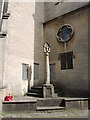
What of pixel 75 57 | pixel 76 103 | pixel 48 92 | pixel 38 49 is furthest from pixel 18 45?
pixel 76 103

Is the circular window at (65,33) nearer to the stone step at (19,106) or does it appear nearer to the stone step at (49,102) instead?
the stone step at (49,102)

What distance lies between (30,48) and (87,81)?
4.79 metres

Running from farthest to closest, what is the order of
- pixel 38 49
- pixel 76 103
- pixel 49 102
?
pixel 38 49, pixel 49 102, pixel 76 103

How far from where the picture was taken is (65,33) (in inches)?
404

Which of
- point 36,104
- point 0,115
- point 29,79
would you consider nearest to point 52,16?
point 29,79

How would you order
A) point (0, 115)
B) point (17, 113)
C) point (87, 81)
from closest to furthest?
point (0, 115)
point (17, 113)
point (87, 81)

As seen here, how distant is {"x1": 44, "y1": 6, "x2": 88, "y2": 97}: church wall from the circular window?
0.27 metres

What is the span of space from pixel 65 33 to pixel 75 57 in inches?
84.1

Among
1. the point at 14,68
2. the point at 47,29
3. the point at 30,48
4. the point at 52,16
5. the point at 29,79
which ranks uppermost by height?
the point at 52,16

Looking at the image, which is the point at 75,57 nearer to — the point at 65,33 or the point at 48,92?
the point at 65,33

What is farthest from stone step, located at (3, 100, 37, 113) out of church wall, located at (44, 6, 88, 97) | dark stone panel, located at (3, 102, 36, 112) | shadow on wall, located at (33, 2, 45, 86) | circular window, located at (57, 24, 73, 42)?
circular window, located at (57, 24, 73, 42)

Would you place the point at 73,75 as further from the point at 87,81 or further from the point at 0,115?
the point at 0,115

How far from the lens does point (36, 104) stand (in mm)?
6676

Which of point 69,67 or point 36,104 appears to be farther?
point 69,67
